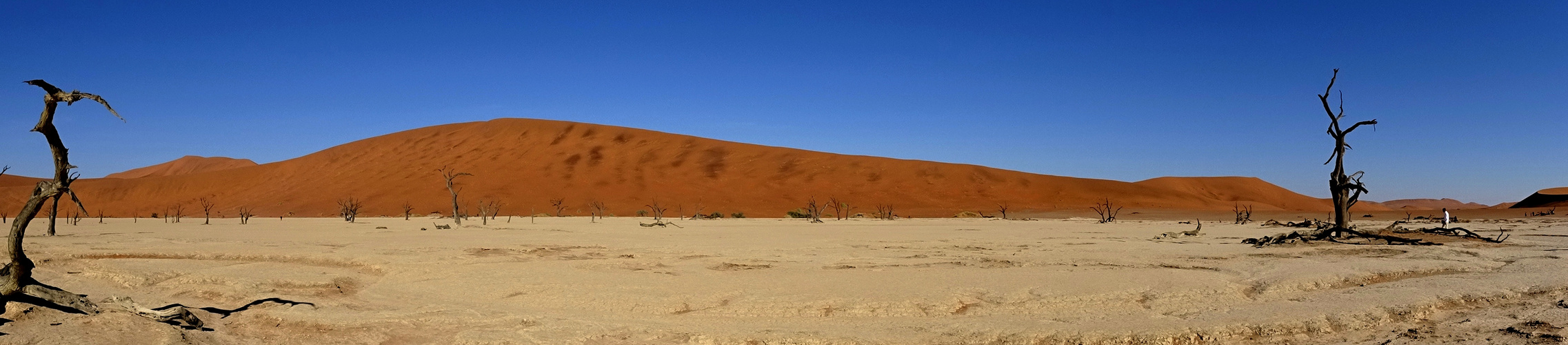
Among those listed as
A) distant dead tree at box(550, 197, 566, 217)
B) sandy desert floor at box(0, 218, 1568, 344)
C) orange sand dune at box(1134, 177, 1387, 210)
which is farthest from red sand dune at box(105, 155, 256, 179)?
sandy desert floor at box(0, 218, 1568, 344)

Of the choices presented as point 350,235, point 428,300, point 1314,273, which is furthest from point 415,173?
point 1314,273

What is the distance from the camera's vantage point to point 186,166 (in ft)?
422

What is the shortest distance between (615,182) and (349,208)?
15.9m

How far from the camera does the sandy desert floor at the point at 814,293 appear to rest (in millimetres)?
5883

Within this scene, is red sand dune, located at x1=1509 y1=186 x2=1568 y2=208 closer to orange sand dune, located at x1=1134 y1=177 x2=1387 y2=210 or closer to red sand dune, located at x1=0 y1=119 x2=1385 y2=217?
red sand dune, located at x1=0 y1=119 x2=1385 y2=217

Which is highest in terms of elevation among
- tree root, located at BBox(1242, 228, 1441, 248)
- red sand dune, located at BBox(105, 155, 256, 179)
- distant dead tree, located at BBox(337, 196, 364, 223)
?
red sand dune, located at BBox(105, 155, 256, 179)

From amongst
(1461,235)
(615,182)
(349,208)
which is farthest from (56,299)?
(615,182)

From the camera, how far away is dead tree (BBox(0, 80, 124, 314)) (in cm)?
494

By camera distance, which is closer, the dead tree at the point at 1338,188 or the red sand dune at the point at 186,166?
the dead tree at the point at 1338,188

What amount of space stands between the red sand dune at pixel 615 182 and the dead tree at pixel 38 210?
119 ft

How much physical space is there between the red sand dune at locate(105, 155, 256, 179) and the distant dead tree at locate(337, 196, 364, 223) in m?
88.8

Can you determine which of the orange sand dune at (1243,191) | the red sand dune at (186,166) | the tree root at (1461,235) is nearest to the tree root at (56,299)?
the tree root at (1461,235)

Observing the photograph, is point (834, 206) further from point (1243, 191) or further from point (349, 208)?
point (1243, 191)

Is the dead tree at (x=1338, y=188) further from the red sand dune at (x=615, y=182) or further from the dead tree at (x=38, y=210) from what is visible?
the red sand dune at (x=615, y=182)
